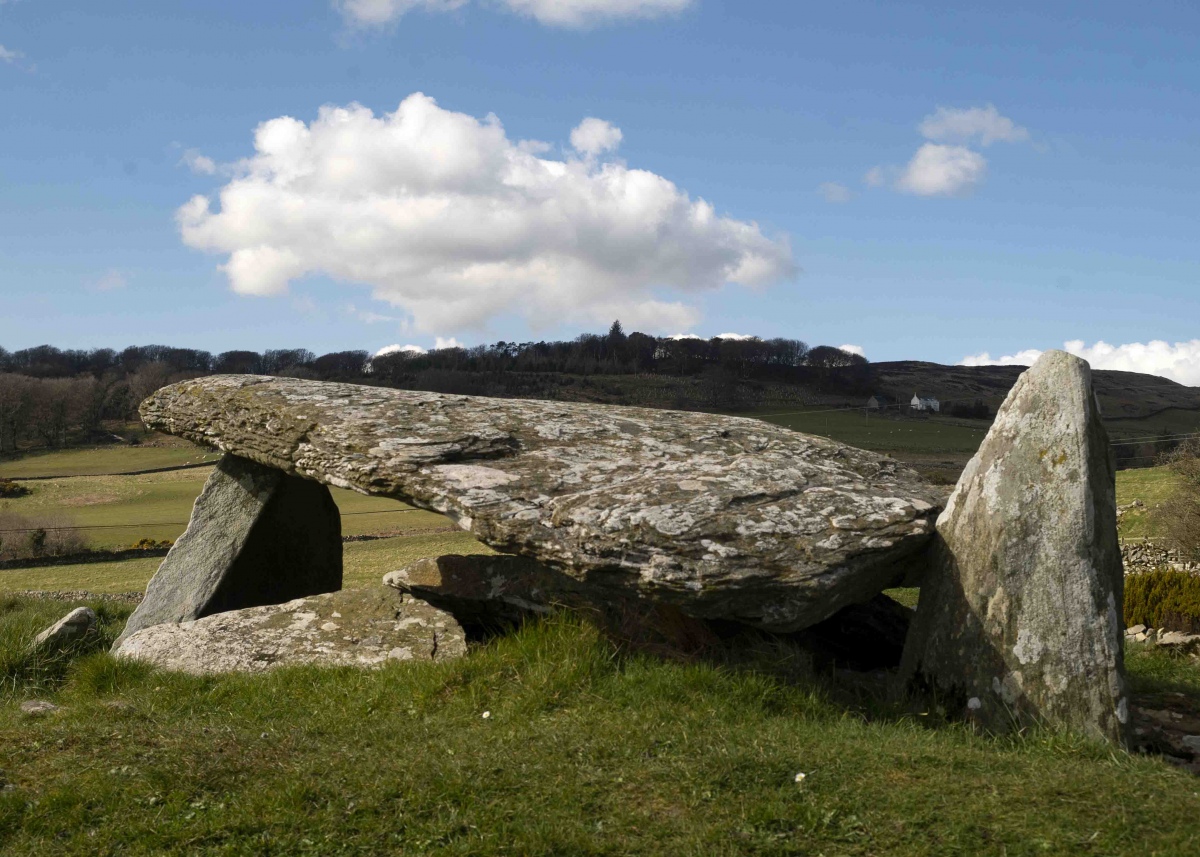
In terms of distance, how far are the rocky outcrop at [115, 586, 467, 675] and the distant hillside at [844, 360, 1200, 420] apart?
74.8 meters

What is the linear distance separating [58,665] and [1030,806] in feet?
31.4

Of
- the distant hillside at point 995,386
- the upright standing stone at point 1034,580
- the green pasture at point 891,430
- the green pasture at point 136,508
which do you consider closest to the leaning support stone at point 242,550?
the upright standing stone at point 1034,580

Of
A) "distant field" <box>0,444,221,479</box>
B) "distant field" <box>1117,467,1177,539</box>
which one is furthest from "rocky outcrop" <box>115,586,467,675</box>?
"distant field" <box>0,444,221,479</box>

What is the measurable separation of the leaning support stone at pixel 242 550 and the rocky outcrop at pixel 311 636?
1111 millimetres

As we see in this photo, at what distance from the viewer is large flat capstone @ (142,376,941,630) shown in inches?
287

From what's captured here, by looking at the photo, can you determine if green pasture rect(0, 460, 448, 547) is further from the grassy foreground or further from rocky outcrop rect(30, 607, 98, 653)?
the grassy foreground

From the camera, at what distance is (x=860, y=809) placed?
550 cm

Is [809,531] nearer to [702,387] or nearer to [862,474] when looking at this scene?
[862,474]

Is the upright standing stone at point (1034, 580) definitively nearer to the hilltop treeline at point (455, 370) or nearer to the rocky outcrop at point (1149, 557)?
the rocky outcrop at point (1149, 557)

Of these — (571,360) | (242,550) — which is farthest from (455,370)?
(242,550)

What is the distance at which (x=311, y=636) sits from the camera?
31.4 feet

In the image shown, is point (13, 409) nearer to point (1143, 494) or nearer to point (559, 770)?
point (1143, 494)

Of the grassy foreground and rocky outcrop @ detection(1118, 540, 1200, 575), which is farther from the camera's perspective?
rocky outcrop @ detection(1118, 540, 1200, 575)

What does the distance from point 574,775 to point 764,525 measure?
2677 mm
